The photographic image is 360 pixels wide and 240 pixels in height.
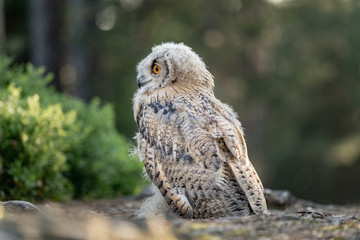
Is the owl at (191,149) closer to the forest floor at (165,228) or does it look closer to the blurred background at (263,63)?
the forest floor at (165,228)

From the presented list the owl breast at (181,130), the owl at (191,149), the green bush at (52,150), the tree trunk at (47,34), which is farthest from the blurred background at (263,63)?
the owl breast at (181,130)

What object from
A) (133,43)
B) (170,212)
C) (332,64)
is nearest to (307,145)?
(332,64)

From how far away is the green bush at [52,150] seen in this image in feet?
25.4

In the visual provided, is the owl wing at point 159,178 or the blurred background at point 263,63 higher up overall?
the blurred background at point 263,63

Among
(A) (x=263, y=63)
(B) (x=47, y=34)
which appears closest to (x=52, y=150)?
(B) (x=47, y=34)

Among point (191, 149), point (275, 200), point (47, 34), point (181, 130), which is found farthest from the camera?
point (47, 34)

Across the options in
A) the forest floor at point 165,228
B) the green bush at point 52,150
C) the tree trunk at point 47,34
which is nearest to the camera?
the forest floor at point 165,228

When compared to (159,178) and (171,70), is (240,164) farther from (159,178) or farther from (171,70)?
(171,70)

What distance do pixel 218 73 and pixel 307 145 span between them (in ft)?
19.8

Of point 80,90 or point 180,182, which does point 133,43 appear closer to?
point 80,90

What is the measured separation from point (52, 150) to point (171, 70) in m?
2.82

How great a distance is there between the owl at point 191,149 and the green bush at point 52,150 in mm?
2366

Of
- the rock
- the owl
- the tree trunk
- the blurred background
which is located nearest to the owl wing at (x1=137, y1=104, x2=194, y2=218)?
the owl

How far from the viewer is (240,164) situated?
218 inches
